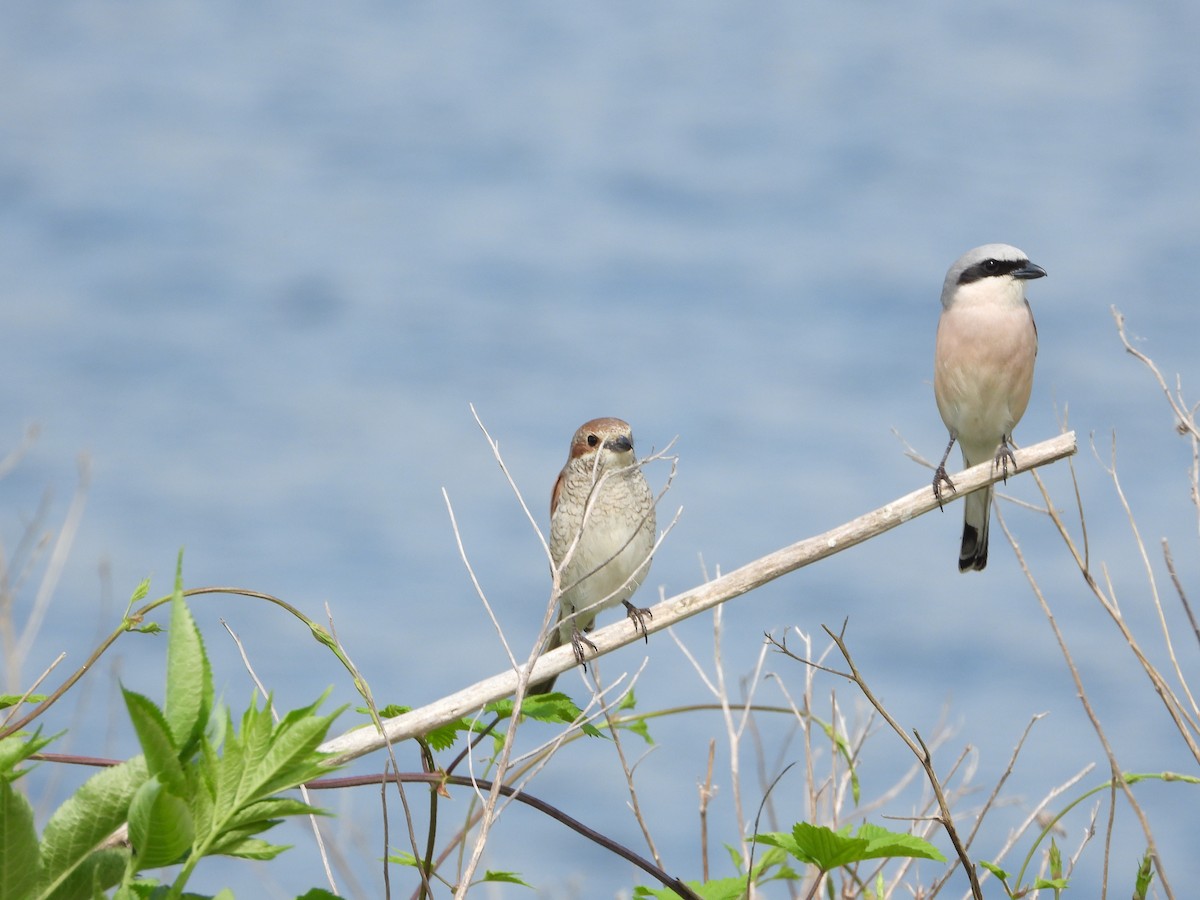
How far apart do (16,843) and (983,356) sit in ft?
14.6

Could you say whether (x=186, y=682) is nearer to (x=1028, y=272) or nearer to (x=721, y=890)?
(x=721, y=890)

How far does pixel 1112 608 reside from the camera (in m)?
2.46

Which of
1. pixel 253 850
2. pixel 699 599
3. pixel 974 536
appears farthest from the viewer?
pixel 974 536

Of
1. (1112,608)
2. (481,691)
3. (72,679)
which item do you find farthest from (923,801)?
(72,679)

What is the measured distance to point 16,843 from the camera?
105cm

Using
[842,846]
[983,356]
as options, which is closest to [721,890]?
[842,846]

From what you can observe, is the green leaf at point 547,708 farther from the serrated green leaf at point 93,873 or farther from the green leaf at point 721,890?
the serrated green leaf at point 93,873

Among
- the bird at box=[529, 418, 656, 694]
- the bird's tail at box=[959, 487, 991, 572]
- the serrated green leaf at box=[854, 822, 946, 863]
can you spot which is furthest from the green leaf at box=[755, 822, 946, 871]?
the bird's tail at box=[959, 487, 991, 572]

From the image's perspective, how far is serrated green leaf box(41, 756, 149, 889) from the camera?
111cm

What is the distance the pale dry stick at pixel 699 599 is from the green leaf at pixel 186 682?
0.47 meters

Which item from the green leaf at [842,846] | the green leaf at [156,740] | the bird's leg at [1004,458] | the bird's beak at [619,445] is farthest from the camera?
the bird's beak at [619,445]

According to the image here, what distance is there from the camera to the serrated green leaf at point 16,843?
1032 mm

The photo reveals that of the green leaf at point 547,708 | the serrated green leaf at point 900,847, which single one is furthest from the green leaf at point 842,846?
the green leaf at point 547,708

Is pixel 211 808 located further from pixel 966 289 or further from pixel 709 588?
pixel 966 289
